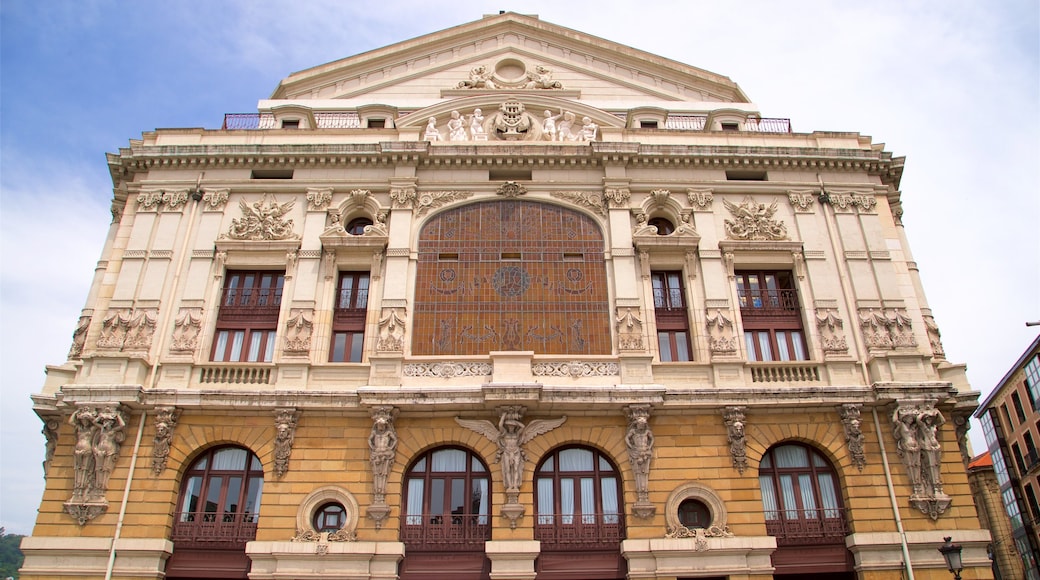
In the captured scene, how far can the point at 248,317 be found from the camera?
26188 mm

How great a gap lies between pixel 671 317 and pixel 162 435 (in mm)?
18176

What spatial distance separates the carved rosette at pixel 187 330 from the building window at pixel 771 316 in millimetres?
20024

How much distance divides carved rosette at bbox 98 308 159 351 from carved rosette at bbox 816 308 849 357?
2407cm

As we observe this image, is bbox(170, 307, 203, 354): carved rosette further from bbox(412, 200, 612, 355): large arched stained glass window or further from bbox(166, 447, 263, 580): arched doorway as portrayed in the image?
bbox(412, 200, 612, 355): large arched stained glass window

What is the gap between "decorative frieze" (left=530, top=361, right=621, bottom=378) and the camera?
2434 centimetres

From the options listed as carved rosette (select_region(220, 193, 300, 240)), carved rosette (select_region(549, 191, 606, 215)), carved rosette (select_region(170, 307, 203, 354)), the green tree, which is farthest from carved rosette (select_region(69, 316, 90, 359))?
the green tree

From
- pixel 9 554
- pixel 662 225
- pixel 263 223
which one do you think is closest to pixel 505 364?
pixel 662 225

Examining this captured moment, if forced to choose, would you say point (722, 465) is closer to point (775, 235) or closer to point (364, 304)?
point (775, 235)

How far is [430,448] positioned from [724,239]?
13844 millimetres

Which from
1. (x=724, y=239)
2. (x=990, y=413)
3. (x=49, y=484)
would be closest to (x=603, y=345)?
(x=724, y=239)

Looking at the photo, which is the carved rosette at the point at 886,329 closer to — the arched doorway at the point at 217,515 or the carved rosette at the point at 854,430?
the carved rosette at the point at 854,430

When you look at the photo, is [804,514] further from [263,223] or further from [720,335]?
[263,223]

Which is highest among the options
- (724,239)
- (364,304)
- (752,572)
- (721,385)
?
(724,239)

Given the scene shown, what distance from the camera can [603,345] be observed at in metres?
25.3
